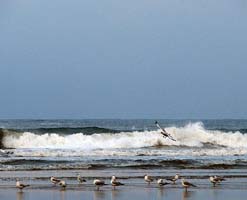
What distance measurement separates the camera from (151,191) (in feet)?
64.5

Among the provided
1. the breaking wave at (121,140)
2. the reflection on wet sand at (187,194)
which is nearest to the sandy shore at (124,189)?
the reflection on wet sand at (187,194)

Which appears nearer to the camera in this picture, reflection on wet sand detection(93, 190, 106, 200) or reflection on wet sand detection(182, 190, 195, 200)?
reflection on wet sand detection(182, 190, 195, 200)

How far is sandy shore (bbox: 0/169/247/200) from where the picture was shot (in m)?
18.5

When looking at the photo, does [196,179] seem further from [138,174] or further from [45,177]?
[45,177]

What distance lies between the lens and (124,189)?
789 inches

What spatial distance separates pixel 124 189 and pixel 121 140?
27048 millimetres

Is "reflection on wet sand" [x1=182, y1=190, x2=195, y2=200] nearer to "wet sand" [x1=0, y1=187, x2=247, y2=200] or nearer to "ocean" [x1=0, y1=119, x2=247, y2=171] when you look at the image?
"wet sand" [x1=0, y1=187, x2=247, y2=200]

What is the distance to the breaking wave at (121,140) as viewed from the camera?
45438 millimetres

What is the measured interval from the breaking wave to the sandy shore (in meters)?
19.6

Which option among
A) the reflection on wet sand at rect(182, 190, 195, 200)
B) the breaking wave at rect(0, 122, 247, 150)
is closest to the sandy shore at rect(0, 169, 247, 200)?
the reflection on wet sand at rect(182, 190, 195, 200)

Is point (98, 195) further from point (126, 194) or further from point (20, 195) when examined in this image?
point (20, 195)

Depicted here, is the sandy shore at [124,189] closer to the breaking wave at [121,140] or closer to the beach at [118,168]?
the beach at [118,168]

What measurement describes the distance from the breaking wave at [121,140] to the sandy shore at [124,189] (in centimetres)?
1964

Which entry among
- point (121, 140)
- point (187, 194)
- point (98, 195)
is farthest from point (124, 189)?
point (121, 140)
